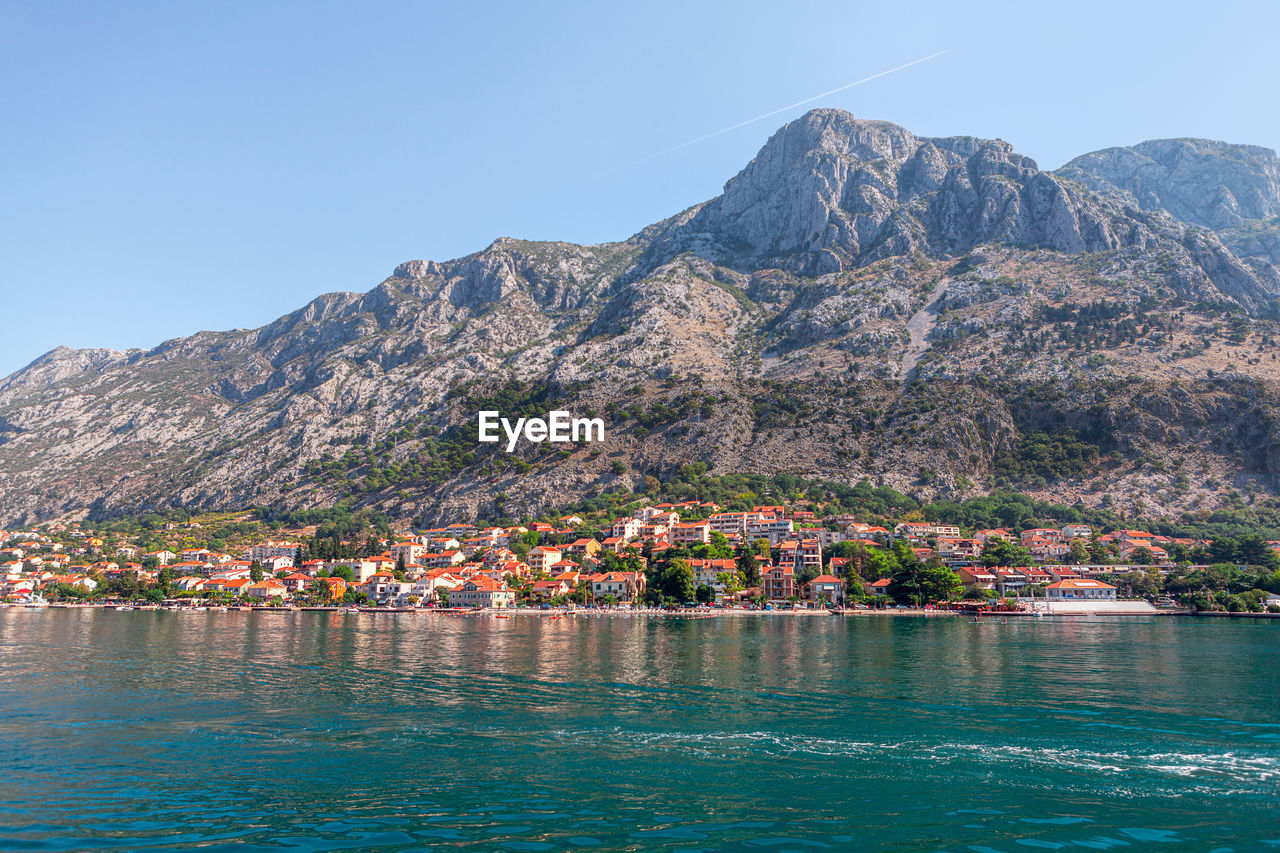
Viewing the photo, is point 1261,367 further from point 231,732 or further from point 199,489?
point 199,489

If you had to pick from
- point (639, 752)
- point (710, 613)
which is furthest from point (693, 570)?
point (639, 752)

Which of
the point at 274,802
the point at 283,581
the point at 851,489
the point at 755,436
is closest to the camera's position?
the point at 274,802

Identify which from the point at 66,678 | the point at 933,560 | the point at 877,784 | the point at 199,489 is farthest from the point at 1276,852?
the point at 199,489

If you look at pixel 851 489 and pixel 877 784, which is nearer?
pixel 877 784

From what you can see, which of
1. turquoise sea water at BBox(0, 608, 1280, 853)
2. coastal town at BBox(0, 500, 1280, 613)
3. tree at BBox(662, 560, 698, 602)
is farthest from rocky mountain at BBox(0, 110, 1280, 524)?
turquoise sea water at BBox(0, 608, 1280, 853)

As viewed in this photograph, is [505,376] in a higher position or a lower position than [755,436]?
higher

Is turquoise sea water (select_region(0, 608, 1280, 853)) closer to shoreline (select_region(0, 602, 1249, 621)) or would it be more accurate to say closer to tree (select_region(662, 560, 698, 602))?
shoreline (select_region(0, 602, 1249, 621))

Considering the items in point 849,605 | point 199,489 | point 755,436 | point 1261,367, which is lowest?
point 849,605
